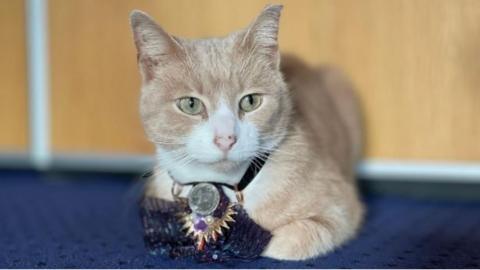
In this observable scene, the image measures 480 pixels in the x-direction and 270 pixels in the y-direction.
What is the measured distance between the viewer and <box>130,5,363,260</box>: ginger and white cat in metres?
1.25

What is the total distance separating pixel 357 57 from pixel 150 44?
90cm

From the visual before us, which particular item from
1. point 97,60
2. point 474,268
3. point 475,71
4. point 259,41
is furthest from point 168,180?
point 475,71

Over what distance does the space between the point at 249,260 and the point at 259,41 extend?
481 mm

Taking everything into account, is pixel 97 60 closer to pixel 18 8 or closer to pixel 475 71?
pixel 18 8

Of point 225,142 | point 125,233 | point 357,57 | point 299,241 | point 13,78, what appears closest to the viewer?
point 225,142

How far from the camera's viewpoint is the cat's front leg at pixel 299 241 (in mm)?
1291

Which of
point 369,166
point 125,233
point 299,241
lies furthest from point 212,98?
point 369,166

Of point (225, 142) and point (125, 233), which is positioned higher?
point (225, 142)

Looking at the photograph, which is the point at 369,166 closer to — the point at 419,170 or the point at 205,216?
the point at 419,170

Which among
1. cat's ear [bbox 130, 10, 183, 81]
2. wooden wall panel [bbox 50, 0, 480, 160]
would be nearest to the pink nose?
cat's ear [bbox 130, 10, 183, 81]

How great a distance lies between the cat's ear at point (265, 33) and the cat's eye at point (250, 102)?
0.35 ft

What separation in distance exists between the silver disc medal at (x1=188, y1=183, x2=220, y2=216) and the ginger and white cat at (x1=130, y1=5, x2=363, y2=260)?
0.02m

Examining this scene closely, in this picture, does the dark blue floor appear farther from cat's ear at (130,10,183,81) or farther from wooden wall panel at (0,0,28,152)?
cat's ear at (130,10,183,81)

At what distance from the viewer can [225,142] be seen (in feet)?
3.90
